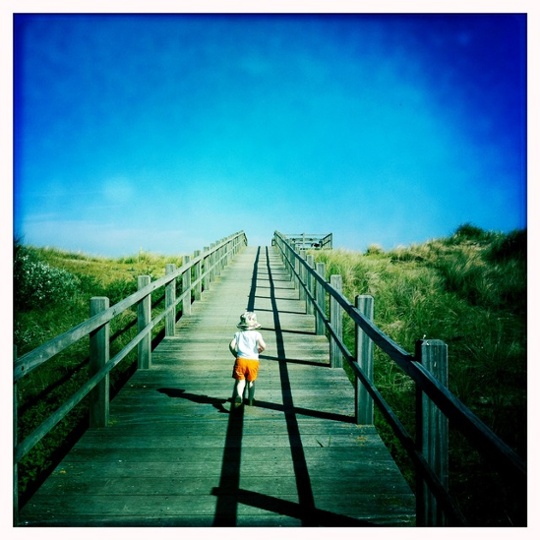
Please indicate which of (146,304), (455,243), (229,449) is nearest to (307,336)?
(146,304)

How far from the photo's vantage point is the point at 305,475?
2.91 metres

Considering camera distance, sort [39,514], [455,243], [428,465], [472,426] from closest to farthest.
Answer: [472,426]
[428,465]
[39,514]
[455,243]

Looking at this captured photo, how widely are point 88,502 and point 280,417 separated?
5.60 feet

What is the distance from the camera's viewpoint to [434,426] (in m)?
2.02

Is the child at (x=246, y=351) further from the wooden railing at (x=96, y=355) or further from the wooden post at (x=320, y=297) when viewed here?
the wooden post at (x=320, y=297)

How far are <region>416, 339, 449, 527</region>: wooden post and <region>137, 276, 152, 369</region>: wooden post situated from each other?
3.53 metres

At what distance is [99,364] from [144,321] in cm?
137

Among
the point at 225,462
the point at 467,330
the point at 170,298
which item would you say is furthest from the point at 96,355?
the point at 467,330

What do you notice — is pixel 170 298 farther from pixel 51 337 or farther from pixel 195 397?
pixel 51 337

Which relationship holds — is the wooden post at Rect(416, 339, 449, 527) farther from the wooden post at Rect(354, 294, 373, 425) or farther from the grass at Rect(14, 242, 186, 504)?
the grass at Rect(14, 242, 186, 504)

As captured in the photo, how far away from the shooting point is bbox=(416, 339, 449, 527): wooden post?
2016 mm

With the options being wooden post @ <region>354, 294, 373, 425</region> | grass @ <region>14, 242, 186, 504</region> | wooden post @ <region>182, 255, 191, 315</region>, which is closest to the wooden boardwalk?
wooden post @ <region>354, 294, 373, 425</region>

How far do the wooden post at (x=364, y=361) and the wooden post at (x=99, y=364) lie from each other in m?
2.11
